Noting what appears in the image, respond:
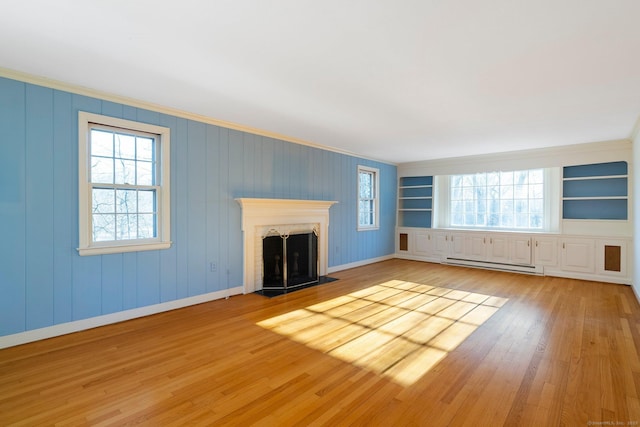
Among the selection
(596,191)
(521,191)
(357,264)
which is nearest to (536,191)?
(521,191)

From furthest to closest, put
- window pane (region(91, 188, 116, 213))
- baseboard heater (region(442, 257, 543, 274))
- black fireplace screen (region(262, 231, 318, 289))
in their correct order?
1. baseboard heater (region(442, 257, 543, 274))
2. black fireplace screen (region(262, 231, 318, 289))
3. window pane (region(91, 188, 116, 213))

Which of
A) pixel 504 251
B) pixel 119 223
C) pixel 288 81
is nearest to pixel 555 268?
pixel 504 251

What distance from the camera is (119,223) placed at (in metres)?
3.50

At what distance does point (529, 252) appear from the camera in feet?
20.1

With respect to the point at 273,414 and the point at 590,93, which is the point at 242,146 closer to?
the point at 273,414

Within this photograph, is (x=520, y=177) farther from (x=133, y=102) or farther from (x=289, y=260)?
(x=133, y=102)

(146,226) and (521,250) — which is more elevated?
(146,226)

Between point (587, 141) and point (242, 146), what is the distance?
19.0 ft

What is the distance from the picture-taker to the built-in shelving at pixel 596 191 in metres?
5.43

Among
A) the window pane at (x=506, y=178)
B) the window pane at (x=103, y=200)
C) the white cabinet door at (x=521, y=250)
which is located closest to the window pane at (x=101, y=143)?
the window pane at (x=103, y=200)

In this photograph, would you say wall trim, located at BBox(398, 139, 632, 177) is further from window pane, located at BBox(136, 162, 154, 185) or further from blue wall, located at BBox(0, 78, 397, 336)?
window pane, located at BBox(136, 162, 154, 185)

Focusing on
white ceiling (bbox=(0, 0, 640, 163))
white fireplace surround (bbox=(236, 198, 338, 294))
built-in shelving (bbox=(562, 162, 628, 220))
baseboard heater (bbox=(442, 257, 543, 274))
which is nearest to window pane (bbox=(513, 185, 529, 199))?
built-in shelving (bbox=(562, 162, 628, 220))

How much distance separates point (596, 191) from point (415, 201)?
137 inches

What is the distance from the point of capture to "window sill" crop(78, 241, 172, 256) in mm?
3203
